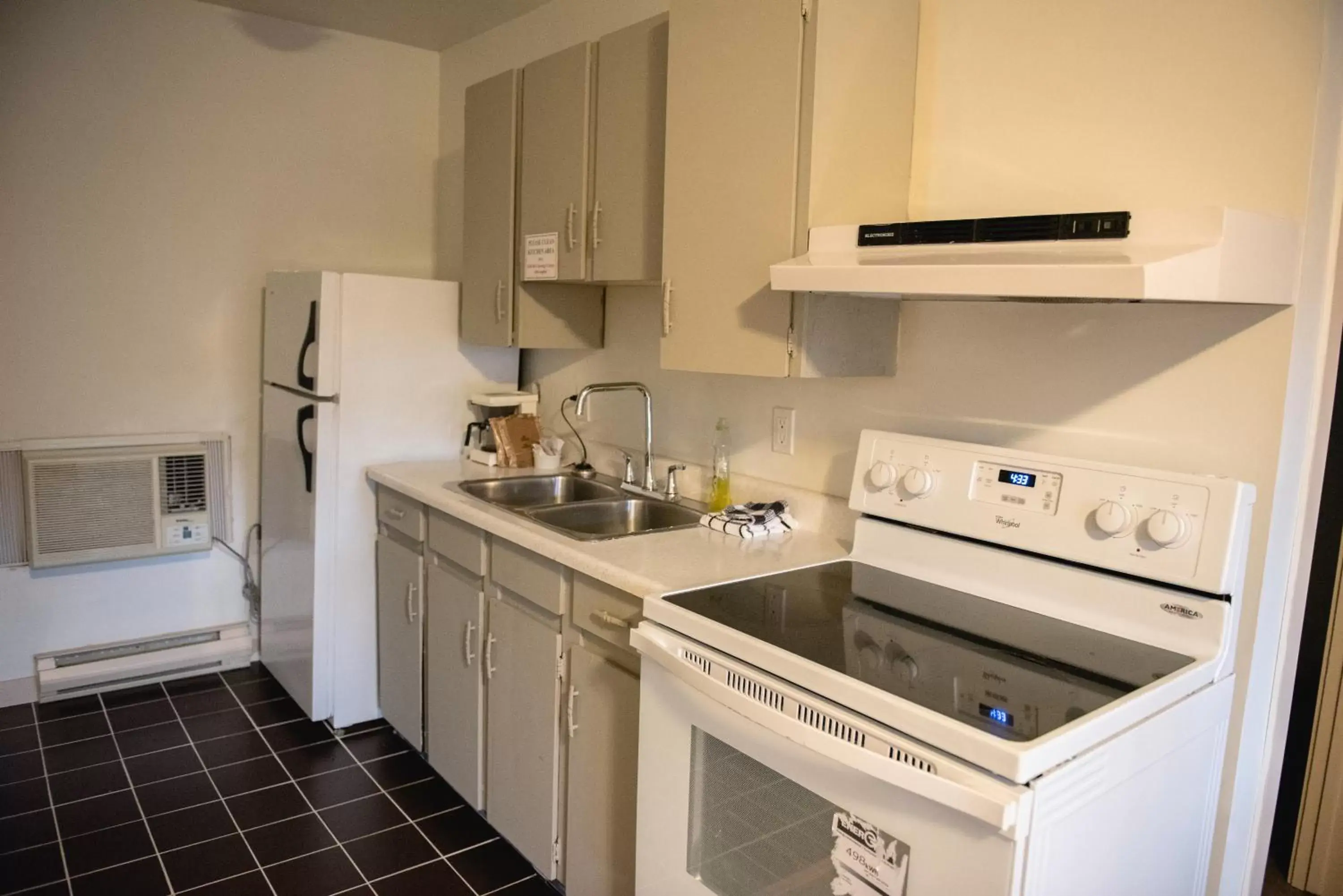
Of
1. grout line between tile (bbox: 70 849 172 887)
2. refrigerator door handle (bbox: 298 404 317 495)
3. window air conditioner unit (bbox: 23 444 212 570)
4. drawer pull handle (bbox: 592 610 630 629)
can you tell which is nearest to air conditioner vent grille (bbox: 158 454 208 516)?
window air conditioner unit (bbox: 23 444 212 570)

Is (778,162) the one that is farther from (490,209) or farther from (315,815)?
(315,815)

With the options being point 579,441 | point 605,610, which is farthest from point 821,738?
point 579,441

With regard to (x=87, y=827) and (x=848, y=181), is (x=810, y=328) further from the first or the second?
(x=87, y=827)

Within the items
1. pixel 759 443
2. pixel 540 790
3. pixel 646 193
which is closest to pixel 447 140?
pixel 646 193

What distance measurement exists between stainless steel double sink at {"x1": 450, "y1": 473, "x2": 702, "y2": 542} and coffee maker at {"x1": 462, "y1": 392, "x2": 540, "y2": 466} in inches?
11.9

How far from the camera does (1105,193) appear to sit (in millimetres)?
1689

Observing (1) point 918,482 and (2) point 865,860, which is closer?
(2) point 865,860

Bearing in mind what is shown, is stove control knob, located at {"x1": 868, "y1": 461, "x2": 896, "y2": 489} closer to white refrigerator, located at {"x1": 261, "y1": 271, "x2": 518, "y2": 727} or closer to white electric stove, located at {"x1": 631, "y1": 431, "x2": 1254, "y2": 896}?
white electric stove, located at {"x1": 631, "y1": 431, "x2": 1254, "y2": 896}

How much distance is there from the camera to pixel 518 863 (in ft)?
7.89

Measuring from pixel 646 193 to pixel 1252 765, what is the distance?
1760 mm

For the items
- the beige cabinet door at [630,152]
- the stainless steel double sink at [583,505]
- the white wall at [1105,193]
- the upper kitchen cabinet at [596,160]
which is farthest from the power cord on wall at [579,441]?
the white wall at [1105,193]

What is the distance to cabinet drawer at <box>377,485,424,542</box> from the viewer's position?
2779mm

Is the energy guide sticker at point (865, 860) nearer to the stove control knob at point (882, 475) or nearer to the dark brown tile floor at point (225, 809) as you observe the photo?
the stove control knob at point (882, 475)

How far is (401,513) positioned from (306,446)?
429 millimetres
